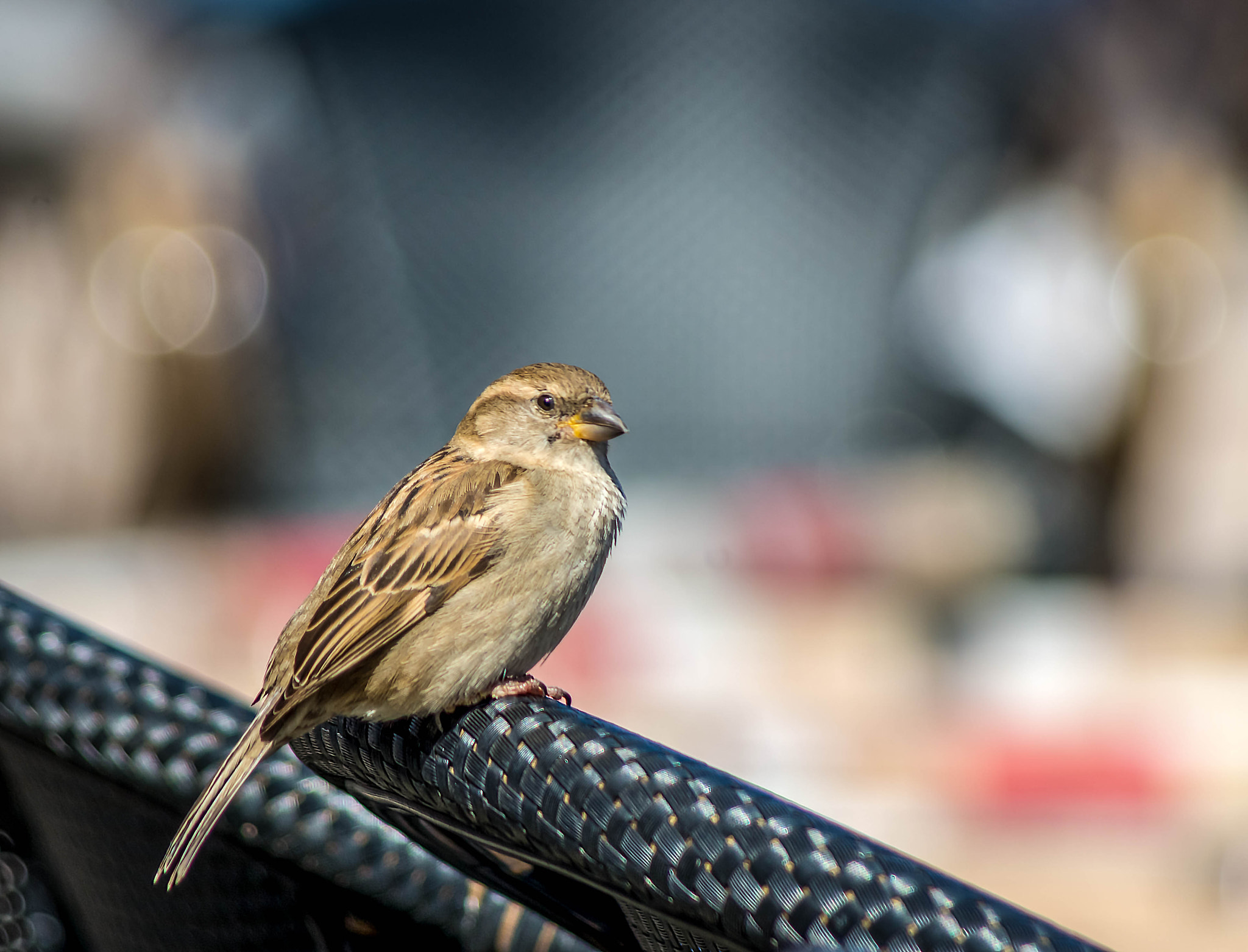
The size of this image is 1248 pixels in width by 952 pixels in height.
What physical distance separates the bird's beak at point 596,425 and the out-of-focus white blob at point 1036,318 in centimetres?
356

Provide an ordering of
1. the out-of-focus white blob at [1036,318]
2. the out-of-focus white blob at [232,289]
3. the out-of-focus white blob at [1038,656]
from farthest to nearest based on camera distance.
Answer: the out-of-focus white blob at [232,289] → the out-of-focus white blob at [1036,318] → the out-of-focus white blob at [1038,656]

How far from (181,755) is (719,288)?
4.42 m

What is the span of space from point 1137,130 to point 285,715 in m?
4.78

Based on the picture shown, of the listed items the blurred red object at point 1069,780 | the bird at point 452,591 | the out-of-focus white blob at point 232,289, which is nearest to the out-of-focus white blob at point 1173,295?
the blurred red object at point 1069,780

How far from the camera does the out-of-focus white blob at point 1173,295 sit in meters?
5.39

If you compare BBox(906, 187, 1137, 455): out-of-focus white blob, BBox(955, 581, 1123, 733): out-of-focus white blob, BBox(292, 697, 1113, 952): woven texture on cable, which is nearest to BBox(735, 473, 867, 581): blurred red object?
BBox(955, 581, 1123, 733): out-of-focus white blob

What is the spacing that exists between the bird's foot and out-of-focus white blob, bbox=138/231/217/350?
13.8 feet

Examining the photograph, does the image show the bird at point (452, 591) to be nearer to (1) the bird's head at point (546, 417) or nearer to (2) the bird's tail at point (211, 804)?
(1) the bird's head at point (546, 417)

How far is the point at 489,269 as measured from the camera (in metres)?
5.68

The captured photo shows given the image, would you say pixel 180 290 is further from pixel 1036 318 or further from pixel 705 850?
pixel 705 850

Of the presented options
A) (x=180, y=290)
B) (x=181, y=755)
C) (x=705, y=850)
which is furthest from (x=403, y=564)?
(x=180, y=290)

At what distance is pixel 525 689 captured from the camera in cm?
188

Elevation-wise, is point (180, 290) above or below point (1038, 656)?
below

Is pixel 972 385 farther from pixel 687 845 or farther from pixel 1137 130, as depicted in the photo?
pixel 687 845
